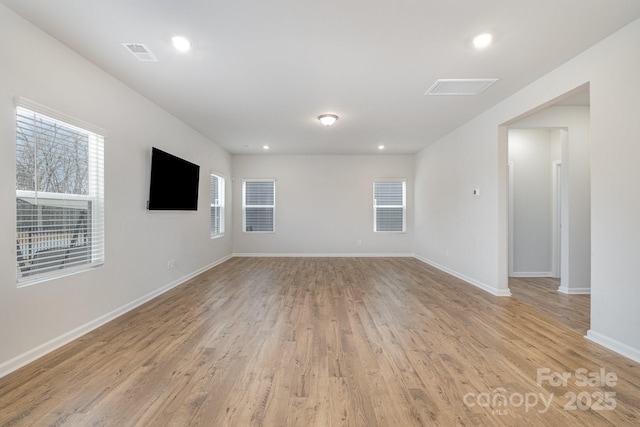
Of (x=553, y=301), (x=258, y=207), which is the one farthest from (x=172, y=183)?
(x=553, y=301)

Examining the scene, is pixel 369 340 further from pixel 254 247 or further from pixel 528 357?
pixel 254 247

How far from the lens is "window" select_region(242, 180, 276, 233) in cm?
783

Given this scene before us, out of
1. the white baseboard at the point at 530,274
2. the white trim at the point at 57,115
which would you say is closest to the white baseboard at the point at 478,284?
the white baseboard at the point at 530,274

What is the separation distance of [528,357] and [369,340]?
1.27 meters

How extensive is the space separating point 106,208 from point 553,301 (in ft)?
18.3

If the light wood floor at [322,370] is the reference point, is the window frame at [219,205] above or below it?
above

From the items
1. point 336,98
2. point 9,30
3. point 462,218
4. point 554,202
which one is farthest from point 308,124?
point 554,202

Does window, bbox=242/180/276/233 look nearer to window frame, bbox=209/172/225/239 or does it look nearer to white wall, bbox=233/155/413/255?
white wall, bbox=233/155/413/255

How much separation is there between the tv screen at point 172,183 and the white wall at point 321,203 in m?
2.68

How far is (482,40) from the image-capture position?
2555 millimetres

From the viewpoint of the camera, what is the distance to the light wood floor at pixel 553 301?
3180 mm

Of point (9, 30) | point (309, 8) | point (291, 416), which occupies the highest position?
point (309, 8)

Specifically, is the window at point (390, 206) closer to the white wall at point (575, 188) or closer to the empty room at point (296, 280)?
the empty room at point (296, 280)

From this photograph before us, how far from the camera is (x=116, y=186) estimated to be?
3.31 metres
